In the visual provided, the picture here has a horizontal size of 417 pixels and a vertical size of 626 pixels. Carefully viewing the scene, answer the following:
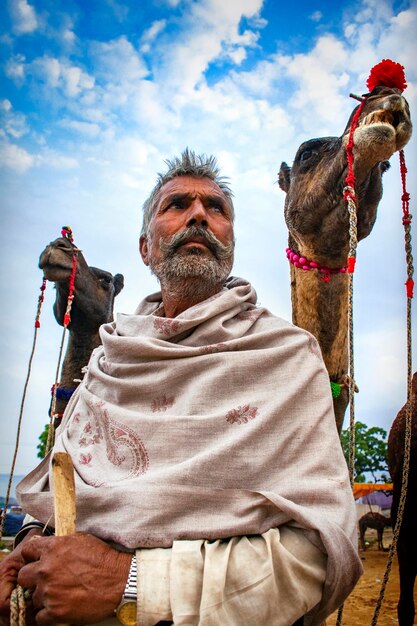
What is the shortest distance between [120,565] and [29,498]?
2.07 ft

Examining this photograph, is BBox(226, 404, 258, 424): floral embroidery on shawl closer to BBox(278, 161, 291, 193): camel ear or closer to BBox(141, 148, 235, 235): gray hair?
BBox(141, 148, 235, 235): gray hair

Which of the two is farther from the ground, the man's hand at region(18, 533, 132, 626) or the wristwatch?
the man's hand at region(18, 533, 132, 626)

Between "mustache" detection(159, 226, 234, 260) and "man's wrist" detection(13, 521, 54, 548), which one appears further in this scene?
"mustache" detection(159, 226, 234, 260)

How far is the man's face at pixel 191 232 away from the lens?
2545mm

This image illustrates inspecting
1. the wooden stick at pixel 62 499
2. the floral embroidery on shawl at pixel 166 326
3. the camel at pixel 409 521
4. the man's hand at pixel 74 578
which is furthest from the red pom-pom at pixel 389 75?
the camel at pixel 409 521

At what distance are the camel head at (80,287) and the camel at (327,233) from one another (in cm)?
245

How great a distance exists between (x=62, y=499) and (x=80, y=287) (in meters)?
3.82

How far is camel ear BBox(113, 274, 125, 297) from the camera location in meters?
6.04

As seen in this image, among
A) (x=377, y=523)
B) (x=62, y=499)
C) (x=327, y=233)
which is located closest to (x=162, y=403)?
(x=62, y=499)

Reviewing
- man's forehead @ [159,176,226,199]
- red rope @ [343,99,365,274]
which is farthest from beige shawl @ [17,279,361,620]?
red rope @ [343,99,365,274]

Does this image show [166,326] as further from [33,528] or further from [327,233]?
[327,233]

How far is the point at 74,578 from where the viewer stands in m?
1.49

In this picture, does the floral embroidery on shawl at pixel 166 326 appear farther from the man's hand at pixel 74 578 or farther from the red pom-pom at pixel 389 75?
the red pom-pom at pixel 389 75

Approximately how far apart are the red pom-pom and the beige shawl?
5.42 feet
